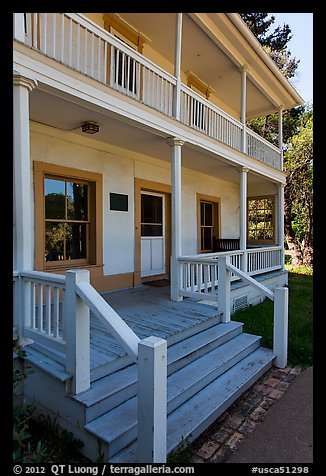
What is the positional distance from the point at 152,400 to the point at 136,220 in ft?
15.3

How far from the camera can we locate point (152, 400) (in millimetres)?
1850

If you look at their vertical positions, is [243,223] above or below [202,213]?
below

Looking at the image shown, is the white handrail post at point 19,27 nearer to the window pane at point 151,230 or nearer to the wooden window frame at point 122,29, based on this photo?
the wooden window frame at point 122,29

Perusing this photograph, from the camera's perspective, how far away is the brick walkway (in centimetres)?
233

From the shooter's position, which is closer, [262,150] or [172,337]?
[172,337]

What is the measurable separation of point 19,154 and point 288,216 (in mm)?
12742

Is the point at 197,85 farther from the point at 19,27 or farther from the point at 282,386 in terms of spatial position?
the point at 282,386

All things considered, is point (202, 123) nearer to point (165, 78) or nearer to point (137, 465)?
point (165, 78)

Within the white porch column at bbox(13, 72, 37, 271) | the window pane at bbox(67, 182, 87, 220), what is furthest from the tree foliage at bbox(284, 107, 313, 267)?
the white porch column at bbox(13, 72, 37, 271)

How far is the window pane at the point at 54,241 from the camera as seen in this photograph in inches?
191

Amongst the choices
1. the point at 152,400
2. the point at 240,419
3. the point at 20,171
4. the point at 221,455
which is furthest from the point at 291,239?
the point at 152,400

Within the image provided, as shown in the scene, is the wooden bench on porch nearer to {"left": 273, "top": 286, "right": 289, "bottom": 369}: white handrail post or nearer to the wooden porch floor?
the wooden porch floor

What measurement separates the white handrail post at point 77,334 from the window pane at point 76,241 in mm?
2919
